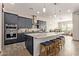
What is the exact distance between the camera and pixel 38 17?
104 inches

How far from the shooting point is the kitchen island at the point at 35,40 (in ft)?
8.54

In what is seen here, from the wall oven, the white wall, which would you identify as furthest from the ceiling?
the wall oven

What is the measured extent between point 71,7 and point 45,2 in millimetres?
639

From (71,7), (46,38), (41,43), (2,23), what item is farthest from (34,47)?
(71,7)

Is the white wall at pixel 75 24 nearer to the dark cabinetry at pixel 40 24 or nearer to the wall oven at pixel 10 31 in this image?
the dark cabinetry at pixel 40 24

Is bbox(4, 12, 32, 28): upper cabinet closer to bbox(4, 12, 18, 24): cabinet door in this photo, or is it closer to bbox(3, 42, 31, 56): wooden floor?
bbox(4, 12, 18, 24): cabinet door

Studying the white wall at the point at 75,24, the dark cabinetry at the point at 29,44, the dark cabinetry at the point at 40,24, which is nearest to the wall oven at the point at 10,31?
the dark cabinetry at the point at 29,44

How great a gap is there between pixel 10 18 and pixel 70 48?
1694 mm

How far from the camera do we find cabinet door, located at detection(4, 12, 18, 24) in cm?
241

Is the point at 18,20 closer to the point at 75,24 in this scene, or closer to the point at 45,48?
the point at 45,48

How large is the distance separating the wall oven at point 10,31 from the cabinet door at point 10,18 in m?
0.09

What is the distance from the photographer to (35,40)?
2684mm

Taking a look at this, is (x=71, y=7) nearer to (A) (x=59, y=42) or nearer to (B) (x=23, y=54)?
(A) (x=59, y=42)

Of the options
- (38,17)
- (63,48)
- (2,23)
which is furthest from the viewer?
(63,48)
